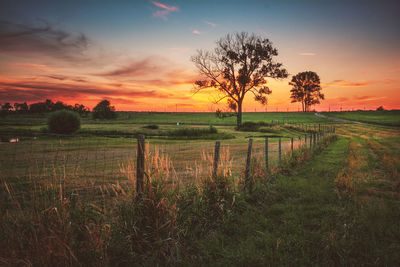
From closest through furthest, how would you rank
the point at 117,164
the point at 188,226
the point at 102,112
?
the point at 188,226 < the point at 117,164 < the point at 102,112

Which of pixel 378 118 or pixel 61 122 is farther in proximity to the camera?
pixel 378 118

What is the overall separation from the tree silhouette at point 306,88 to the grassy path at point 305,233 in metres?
100

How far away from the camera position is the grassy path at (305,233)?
12.3 feet

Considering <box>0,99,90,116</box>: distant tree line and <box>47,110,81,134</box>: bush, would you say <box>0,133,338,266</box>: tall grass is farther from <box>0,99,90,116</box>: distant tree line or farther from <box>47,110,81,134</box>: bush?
<box>0,99,90,116</box>: distant tree line

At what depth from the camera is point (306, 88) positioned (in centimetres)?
9738

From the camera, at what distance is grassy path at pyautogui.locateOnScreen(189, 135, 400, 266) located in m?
3.75

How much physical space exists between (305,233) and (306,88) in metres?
104

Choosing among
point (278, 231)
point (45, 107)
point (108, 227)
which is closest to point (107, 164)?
point (108, 227)

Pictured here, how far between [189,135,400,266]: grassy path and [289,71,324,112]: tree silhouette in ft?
328

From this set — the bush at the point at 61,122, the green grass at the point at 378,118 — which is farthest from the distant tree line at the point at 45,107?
the green grass at the point at 378,118

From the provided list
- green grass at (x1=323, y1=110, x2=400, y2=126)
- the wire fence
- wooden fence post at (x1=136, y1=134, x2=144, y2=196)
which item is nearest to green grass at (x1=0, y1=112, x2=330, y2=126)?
green grass at (x1=323, y1=110, x2=400, y2=126)

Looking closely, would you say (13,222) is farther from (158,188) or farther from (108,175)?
(108,175)

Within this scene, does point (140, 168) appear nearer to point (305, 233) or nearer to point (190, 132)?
point (305, 233)

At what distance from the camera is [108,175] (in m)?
10.1
